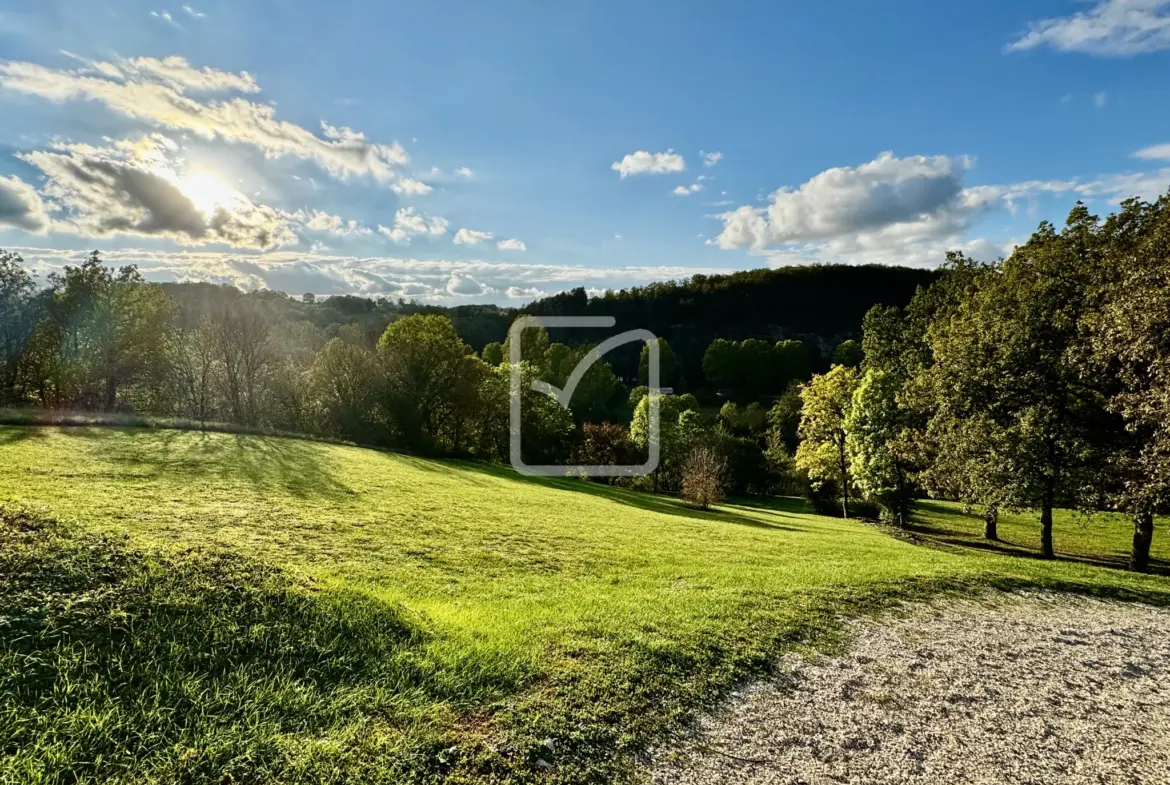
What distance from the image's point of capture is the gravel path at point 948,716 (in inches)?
241

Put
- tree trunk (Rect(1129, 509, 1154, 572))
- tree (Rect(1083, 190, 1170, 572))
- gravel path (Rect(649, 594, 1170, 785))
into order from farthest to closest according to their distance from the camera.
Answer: tree trunk (Rect(1129, 509, 1154, 572)) → tree (Rect(1083, 190, 1170, 572)) → gravel path (Rect(649, 594, 1170, 785))

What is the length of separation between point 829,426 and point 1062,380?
20.6 m

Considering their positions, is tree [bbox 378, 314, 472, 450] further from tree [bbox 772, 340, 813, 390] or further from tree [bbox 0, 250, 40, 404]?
tree [bbox 772, 340, 813, 390]

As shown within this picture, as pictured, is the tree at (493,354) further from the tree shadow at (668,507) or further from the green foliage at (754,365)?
the tree shadow at (668,507)

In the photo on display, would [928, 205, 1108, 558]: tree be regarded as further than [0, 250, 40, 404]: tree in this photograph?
No

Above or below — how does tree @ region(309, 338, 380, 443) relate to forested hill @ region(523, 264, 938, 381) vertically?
below

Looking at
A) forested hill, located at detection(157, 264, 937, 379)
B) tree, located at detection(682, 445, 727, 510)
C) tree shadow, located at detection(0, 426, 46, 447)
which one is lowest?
tree, located at detection(682, 445, 727, 510)

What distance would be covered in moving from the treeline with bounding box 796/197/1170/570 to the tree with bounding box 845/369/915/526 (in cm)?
408

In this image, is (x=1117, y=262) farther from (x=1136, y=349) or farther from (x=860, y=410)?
(x=860, y=410)

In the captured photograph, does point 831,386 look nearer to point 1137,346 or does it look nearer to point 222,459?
point 1137,346

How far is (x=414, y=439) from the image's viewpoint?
45688 mm

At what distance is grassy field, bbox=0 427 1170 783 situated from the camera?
5.13 meters

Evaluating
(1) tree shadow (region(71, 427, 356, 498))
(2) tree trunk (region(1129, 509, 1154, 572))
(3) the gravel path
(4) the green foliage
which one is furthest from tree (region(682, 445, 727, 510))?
(4) the green foliage

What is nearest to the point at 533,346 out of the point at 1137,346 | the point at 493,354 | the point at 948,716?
the point at 493,354
